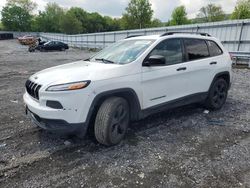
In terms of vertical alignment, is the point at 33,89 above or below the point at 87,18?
below

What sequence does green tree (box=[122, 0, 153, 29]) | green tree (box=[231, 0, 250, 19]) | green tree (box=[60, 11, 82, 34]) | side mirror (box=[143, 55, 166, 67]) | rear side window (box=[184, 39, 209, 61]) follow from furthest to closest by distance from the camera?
green tree (box=[60, 11, 82, 34]), green tree (box=[122, 0, 153, 29]), green tree (box=[231, 0, 250, 19]), rear side window (box=[184, 39, 209, 61]), side mirror (box=[143, 55, 166, 67])

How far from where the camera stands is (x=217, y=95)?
17.9ft

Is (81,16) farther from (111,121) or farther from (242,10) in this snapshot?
(111,121)

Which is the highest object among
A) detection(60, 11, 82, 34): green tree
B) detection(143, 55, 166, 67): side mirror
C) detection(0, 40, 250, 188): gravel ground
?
detection(60, 11, 82, 34): green tree

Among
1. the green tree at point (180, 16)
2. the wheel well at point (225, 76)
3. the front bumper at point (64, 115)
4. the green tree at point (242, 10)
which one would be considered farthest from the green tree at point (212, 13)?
the front bumper at point (64, 115)

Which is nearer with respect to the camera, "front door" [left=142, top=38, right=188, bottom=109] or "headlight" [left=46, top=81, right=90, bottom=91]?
"headlight" [left=46, top=81, right=90, bottom=91]

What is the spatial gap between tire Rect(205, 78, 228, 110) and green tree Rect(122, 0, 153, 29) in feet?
189

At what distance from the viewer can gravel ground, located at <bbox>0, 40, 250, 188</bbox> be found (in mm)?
2848

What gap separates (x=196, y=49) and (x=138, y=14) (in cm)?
5987

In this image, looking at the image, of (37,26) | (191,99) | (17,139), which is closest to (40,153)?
(17,139)

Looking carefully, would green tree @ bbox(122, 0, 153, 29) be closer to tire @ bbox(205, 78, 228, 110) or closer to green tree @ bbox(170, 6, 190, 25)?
green tree @ bbox(170, 6, 190, 25)

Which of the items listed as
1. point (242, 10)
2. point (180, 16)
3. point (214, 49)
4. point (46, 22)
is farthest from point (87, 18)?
point (214, 49)

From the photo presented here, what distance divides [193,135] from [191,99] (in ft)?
3.12

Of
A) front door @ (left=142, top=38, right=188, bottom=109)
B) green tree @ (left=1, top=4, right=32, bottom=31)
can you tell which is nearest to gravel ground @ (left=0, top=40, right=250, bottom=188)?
front door @ (left=142, top=38, right=188, bottom=109)
